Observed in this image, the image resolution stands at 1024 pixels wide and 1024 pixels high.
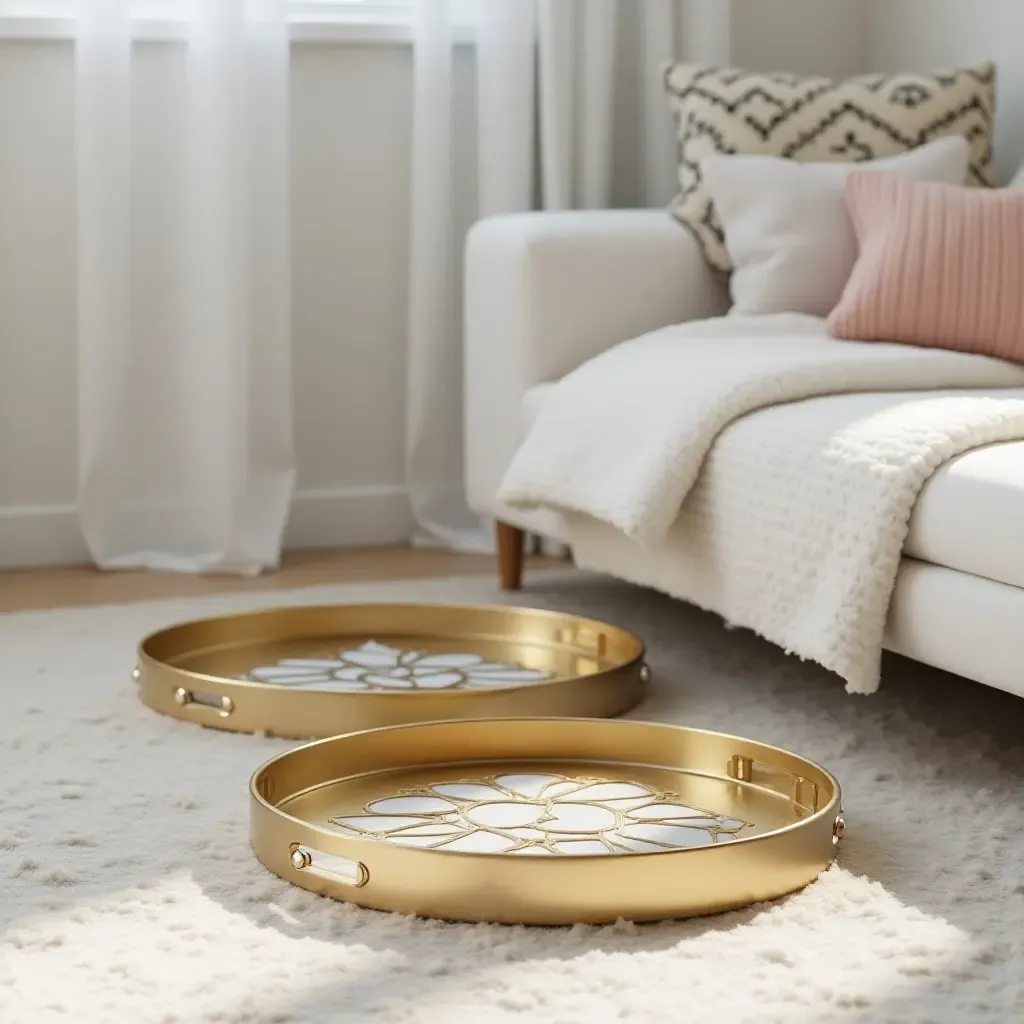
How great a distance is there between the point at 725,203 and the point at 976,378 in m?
0.69

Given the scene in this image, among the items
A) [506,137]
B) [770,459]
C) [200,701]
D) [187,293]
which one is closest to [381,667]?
[200,701]

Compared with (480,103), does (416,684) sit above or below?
below

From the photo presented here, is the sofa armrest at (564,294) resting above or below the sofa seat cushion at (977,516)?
above

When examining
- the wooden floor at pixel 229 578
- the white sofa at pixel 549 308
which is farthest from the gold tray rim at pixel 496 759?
the wooden floor at pixel 229 578

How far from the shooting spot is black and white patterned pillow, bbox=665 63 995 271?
113 inches

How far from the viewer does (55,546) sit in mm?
3227

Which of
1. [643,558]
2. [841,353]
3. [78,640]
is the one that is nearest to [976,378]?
[841,353]

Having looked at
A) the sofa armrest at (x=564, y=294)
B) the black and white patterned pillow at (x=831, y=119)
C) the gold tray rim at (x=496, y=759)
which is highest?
the black and white patterned pillow at (x=831, y=119)

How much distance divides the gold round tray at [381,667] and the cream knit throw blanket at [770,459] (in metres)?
0.16

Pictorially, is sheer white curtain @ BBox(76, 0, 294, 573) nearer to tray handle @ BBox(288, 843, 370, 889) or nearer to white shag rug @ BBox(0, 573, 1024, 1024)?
white shag rug @ BBox(0, 573, 1024, 1024)

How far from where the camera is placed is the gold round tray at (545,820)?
1.39 metres

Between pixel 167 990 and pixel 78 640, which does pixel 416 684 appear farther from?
pixel 167 990

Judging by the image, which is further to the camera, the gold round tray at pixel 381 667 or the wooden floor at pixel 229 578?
the wooden floor at pixel 229 578

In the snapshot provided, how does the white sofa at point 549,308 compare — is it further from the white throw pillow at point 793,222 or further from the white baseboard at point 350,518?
the white baseboard at point 350,518
